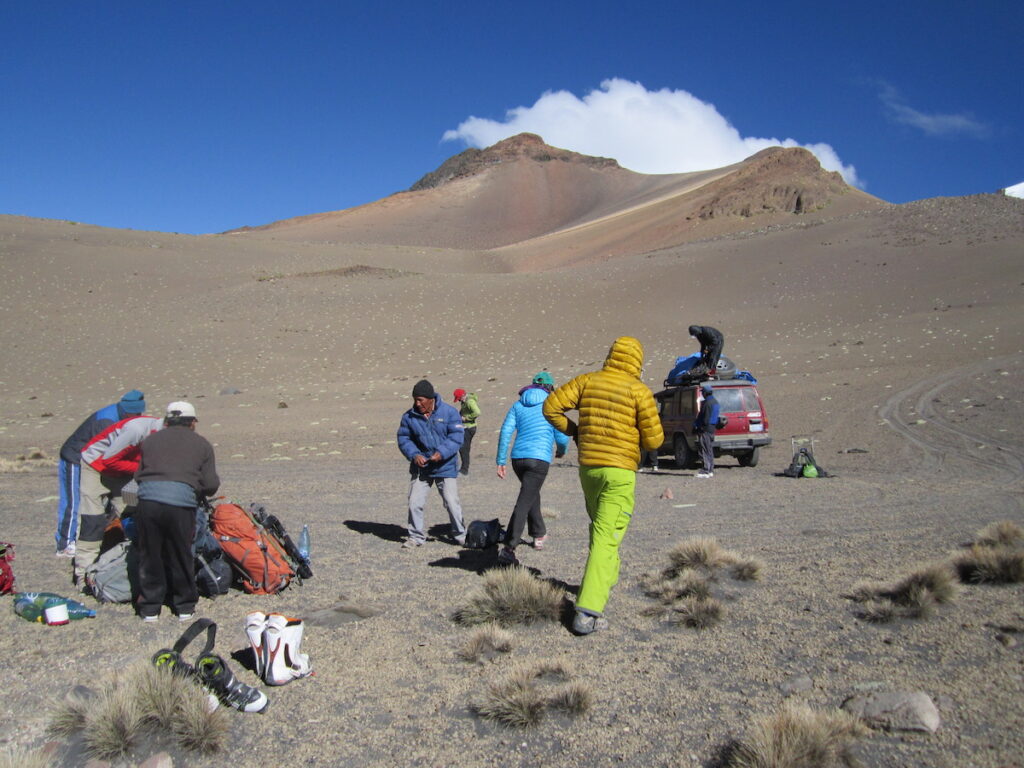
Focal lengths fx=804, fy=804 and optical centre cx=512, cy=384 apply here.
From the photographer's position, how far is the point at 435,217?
15600 centimetres

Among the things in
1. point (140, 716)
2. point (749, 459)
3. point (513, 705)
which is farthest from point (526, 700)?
point (749, 459)

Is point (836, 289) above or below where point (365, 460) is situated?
above

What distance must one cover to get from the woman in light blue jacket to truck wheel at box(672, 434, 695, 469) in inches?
346

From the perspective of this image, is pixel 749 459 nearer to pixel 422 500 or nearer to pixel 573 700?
pixel 422 500

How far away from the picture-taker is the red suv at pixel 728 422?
15.1m

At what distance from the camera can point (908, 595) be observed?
17.1 ft

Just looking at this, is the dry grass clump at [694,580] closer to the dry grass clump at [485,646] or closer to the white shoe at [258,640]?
the dry grass clump at [485,646]

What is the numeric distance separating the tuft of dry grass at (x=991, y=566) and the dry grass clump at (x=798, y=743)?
248 cm

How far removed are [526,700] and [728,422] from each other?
38.6 feet

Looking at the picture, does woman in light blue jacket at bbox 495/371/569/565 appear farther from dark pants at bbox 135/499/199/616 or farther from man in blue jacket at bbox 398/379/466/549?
dark pants at bbox 135/499/199/616

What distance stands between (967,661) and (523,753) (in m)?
2.49

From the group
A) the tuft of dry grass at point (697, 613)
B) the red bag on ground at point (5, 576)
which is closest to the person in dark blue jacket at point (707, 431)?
the tuft of dry grass at point (697, 613)

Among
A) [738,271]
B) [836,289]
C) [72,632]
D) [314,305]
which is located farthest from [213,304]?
[72,632]

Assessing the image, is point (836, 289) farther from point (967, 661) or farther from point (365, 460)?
point (967, 661)
